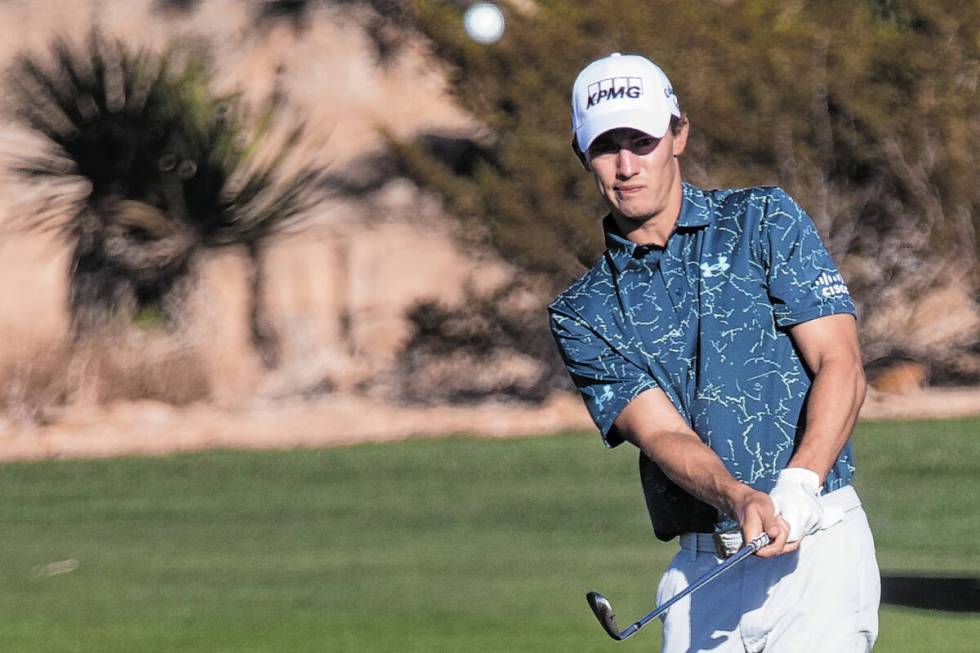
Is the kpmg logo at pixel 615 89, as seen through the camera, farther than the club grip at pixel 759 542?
Yes

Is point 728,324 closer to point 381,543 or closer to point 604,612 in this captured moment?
point 604,612

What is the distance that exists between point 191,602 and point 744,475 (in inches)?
214

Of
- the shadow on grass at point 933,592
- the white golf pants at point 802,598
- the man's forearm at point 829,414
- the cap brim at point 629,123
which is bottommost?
the shadow on grass at point 933,592

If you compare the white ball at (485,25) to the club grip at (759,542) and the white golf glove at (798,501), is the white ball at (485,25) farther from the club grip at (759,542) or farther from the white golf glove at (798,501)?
the club grip at (759,542)

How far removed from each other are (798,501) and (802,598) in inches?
14.8

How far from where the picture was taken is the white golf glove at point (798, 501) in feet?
12.5

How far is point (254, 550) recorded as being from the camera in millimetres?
10664

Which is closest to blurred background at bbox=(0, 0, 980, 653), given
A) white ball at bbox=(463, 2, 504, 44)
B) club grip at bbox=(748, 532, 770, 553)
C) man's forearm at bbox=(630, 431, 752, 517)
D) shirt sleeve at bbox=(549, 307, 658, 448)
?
white ball at bbox=(463, 2, 504, 44)

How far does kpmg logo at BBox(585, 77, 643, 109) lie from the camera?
4176mm

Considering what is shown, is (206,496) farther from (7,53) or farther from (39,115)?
(7,53)

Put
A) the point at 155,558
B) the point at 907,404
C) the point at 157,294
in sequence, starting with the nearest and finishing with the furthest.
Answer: the point at 155,558
the point at 907,404
the point at 157,294

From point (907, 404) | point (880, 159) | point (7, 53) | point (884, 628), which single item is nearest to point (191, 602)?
point (884, 628)

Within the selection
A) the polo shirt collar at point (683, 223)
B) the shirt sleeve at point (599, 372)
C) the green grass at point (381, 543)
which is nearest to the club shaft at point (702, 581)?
the shirt sleeve at point (599, 372)

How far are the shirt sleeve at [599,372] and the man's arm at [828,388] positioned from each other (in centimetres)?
40
